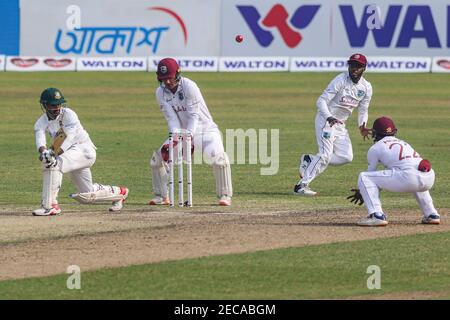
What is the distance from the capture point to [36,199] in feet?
61.2

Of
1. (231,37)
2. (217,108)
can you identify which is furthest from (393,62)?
(217,108)

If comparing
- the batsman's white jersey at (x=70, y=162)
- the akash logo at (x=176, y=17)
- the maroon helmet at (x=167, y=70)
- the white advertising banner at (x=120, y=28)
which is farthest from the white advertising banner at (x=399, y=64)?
the batsman's white jersey at (x=70, y=162)

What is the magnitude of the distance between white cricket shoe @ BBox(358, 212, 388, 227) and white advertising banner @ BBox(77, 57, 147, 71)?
35943mm

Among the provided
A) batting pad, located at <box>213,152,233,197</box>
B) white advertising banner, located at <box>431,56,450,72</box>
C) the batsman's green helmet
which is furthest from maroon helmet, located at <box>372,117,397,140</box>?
white advertising banner, located at <box>431,56,450,72</box>

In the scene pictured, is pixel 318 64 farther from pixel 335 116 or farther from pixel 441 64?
pixel 335 116

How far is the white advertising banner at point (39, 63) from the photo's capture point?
50.5 m

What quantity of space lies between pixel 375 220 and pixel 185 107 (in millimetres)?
3643

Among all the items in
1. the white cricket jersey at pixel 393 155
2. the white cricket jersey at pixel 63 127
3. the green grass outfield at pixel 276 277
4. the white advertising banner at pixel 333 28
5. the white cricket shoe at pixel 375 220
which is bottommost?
the green grass outfield at pixel 276 277

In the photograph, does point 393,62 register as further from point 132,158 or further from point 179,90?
point 179,90

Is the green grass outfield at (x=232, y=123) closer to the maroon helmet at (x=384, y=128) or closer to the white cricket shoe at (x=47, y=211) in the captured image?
the white cricket shoe at (x=47, y=211)

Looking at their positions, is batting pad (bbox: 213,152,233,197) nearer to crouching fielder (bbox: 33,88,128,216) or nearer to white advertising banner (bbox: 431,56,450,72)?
crouching fielder (bbox: 33,88,128,216)

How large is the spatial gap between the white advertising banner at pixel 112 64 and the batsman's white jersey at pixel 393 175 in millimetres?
36170
